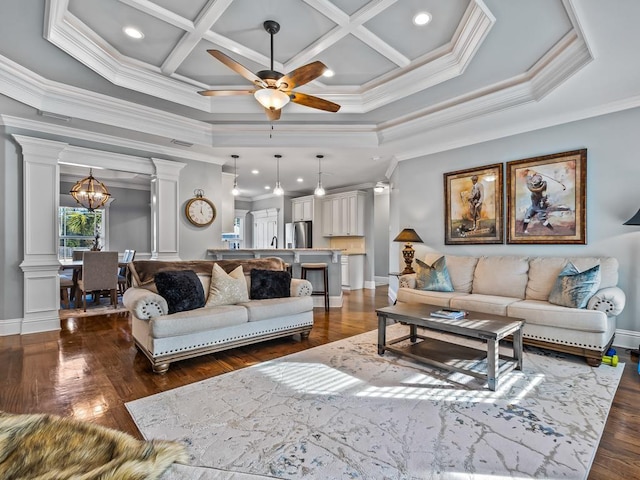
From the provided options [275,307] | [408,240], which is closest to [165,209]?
[275,307]

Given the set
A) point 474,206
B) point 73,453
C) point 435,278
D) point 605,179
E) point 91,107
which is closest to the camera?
point 73,453

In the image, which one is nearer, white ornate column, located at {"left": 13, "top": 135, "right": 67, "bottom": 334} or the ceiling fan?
the ceiling fan

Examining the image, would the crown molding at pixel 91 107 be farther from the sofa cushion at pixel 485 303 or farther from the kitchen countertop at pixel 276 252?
the sofa cushion at pixel 485 303

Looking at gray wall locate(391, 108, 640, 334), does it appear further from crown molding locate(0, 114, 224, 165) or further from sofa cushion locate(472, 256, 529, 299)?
crown molding locate(0, 114, 224, 165)

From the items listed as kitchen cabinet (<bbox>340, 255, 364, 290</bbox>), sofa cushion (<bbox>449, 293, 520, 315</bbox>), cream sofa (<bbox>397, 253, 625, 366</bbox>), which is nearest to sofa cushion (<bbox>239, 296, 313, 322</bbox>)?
cream sofa (<bbox>397, 253, 625, 366</bbox>)

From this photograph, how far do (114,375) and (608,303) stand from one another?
440 cm

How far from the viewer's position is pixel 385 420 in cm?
208

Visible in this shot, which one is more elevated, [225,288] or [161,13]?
[161,13]

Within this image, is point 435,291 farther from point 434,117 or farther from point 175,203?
point 175,203

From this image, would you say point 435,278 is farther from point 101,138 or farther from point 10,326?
point 10,326

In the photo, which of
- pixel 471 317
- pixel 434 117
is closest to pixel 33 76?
pixel 434 117

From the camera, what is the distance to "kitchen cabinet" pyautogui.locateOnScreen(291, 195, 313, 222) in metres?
8.84

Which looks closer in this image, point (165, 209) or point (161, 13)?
point (161, 13)

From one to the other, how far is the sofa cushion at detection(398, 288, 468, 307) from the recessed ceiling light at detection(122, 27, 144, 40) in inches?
160
